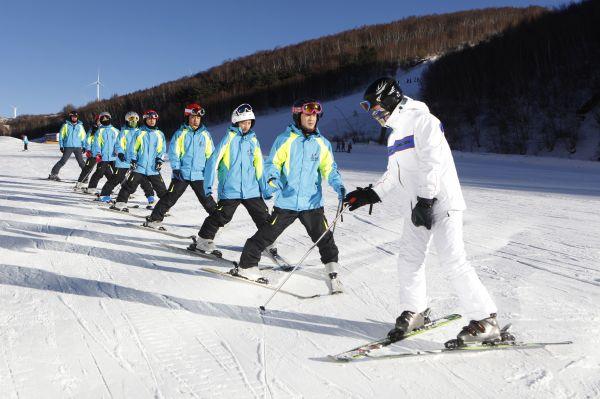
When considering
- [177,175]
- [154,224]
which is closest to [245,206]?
[177,175]

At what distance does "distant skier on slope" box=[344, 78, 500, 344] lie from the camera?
2.96 m

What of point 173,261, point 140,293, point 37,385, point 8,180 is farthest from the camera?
point 8,180

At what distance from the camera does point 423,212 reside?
9.75 feet

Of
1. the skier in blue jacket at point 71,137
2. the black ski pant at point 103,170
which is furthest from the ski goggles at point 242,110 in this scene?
the skier in blue jacket at point 71,137

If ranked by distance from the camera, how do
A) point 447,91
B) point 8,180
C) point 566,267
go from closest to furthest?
1. point 566,267
2. point 8,180
3. point 447,91

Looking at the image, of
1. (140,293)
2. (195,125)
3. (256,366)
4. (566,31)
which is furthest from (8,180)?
(566,31)

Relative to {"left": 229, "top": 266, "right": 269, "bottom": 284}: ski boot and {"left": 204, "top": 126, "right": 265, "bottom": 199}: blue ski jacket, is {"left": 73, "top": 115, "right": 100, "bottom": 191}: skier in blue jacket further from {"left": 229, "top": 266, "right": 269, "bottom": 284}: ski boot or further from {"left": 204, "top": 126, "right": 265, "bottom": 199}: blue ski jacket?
{"left": 229, "top": 266, "right": 269, "bottom": 284}: ski boot

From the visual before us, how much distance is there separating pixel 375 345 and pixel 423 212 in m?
0.94

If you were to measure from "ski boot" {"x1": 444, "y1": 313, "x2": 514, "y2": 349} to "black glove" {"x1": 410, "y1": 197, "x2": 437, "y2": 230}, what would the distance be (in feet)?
2.30

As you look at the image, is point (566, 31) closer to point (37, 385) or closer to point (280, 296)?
point (280, 296)

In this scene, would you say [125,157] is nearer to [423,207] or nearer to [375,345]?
[375,345]

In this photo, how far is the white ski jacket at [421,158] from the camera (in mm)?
2934

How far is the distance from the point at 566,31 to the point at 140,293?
Result: 35.3m

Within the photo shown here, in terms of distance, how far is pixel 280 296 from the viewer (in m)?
4.34
